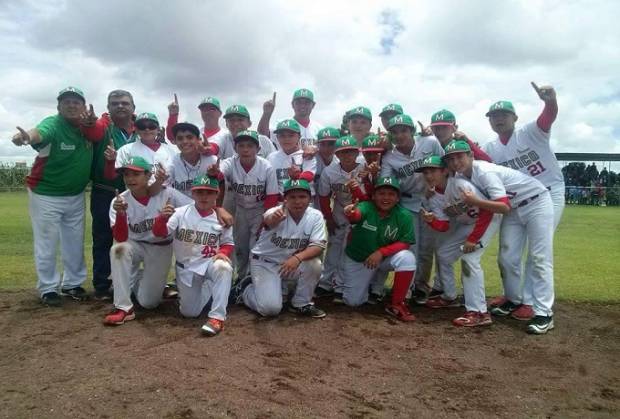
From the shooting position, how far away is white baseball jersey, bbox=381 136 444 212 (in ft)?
19.3

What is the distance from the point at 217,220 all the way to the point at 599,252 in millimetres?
8711

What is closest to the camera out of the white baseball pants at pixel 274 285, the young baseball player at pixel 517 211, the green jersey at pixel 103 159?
the young baseball player at pixel 517 211

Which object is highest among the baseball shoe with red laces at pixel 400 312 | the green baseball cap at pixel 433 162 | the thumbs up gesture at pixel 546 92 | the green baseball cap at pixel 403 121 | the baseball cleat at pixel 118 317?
the thumbs up gesture at pixel 546 92

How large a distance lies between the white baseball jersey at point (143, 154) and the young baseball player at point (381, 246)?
2400 mm

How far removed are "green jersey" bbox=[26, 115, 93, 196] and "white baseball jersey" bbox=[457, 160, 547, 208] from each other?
4.81 metres

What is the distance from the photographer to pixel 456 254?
5.71 m

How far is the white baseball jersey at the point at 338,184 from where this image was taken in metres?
6.02

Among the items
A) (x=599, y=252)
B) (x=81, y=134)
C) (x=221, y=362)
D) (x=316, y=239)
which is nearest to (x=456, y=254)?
(x=316, y=239)

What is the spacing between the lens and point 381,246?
571cm

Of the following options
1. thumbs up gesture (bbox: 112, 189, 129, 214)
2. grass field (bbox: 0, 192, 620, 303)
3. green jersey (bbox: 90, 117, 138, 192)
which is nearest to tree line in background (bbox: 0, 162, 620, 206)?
grass field (bbox: 0, 192, 620, 303)

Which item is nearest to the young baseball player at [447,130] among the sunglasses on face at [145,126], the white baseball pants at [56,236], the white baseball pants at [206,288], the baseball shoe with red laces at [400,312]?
the baseball shoe with red laces at [400,312]

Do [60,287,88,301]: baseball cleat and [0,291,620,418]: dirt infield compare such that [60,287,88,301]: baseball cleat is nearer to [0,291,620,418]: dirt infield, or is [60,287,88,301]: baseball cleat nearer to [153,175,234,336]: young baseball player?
[0,291,620,418]: dirt infield

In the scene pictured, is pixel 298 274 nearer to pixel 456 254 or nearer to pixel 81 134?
pixel 456 254

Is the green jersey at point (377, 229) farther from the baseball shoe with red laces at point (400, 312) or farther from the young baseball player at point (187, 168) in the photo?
the young baseball player at point (187, 168)
